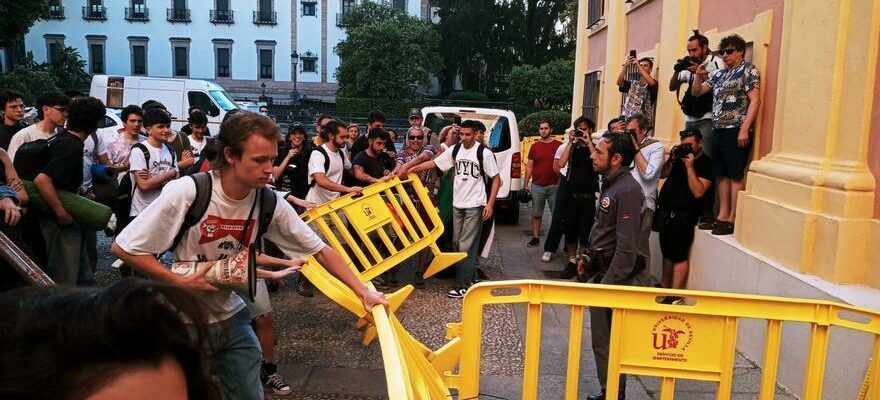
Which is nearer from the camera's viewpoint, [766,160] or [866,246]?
[866,246]

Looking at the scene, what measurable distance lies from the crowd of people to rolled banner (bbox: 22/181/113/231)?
2 cm

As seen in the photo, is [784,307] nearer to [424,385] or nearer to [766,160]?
[424,385]

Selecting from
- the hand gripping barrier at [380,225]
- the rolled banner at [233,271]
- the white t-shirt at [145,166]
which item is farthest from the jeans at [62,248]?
the rolled banner at [233,271]

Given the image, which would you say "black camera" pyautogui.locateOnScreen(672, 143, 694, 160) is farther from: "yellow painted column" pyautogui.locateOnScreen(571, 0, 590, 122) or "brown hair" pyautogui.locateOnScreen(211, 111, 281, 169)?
"yellow painted column" pyautogui.locateOnScreen(571, 0, 590, 122)

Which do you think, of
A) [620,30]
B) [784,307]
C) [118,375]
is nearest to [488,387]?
[784,307]

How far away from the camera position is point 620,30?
1225 centimetres

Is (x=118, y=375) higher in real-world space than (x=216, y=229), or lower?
higher

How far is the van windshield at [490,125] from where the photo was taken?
1121cm

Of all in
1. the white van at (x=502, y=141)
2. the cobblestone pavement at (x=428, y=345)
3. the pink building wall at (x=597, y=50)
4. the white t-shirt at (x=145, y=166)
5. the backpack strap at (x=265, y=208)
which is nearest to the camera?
the backpack strap at (x=265, y=208)

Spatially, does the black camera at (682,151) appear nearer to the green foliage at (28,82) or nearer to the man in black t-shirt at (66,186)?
the man in black t-shirt at (66,186)

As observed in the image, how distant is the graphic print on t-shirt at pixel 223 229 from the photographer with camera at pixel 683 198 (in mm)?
4480

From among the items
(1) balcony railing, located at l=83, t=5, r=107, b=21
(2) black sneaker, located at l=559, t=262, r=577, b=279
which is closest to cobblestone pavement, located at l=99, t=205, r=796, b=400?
(2) black sneaker, located at l=559, t=262, r=577, b=279

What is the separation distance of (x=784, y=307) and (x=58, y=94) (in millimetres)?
6053

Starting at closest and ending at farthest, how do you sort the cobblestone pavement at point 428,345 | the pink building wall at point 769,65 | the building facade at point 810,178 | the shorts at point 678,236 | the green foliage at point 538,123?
the building facade at point 810,178, the cobblestone pavement at point 428,345, the pink building wall at point 769,65, the shorts at point 678,236, the green foliage at point 538,123
